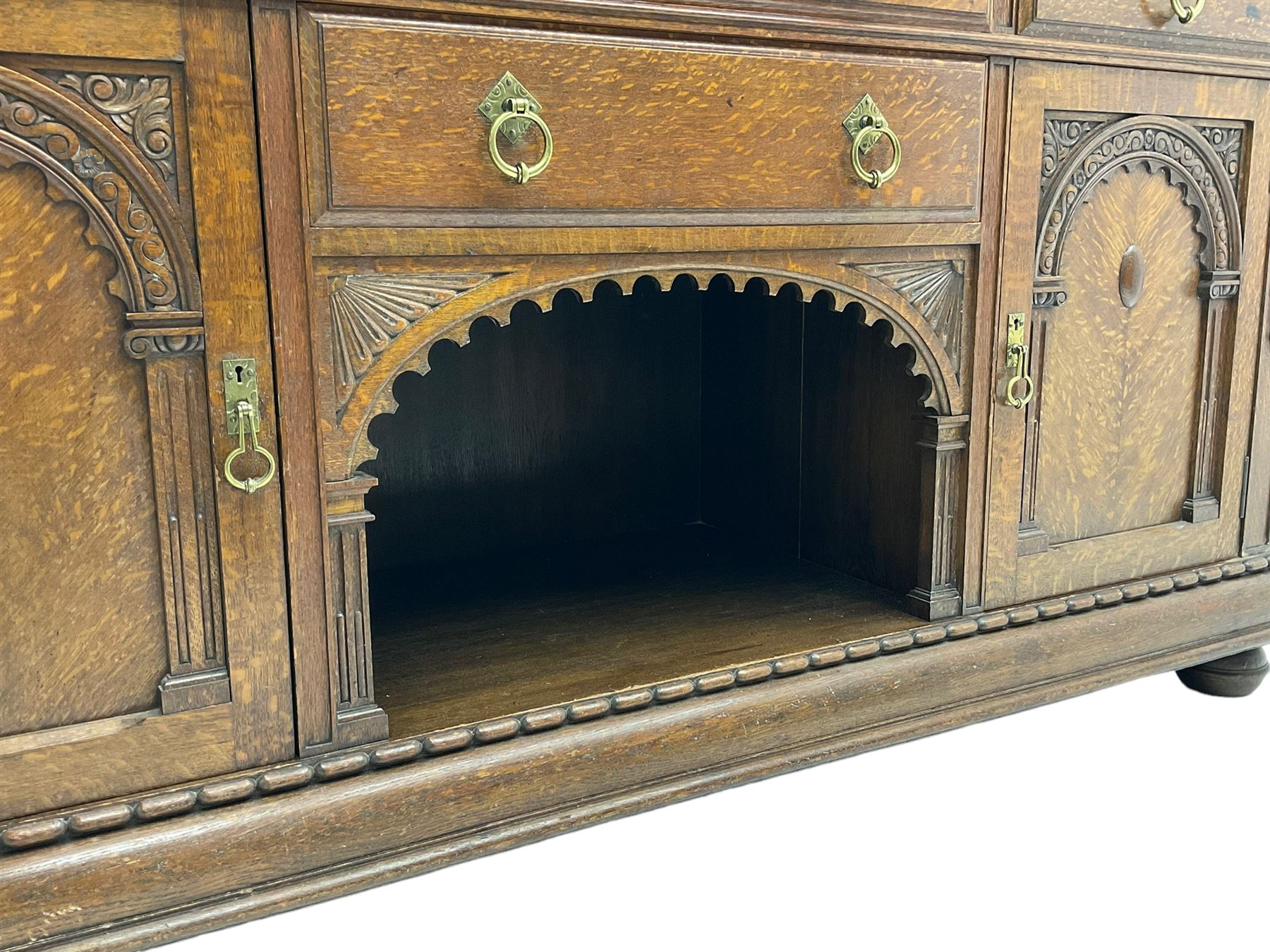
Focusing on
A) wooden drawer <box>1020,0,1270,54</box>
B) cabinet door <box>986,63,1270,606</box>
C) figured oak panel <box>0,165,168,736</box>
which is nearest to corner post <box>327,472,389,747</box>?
figured oak panel <box>0,165,168,736</box>

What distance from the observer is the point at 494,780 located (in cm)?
109

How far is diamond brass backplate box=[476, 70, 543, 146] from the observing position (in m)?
1.01

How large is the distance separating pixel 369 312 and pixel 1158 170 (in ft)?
3.23

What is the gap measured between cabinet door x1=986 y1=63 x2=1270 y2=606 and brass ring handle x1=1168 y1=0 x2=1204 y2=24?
63mm

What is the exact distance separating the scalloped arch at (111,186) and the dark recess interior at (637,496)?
46 cm

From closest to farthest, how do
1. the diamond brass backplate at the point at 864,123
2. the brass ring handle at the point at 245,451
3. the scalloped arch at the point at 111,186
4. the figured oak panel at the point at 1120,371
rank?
the scalloped arch at the point at 111,186 < the brass ring handle at the point at 245,451 < the diamond brass backplate at the point at 864,123 < the figured oak panel at the point at 1120,371

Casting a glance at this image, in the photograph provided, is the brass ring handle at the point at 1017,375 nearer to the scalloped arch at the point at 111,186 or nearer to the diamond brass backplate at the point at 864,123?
the diamond brass backplate at the point at 864,123

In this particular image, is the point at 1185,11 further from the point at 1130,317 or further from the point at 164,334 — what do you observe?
the point at 164,334

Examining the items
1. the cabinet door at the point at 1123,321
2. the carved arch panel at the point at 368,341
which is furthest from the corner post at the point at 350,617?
the cabinet door at the point at 1123,321

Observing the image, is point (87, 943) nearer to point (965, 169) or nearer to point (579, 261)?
point (579, 261)

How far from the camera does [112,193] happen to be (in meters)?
0.90

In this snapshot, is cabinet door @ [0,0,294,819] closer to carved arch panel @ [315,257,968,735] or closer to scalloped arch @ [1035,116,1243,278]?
carved arch panel @ [315,257,968,735]

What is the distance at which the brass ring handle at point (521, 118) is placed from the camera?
1.01 metres

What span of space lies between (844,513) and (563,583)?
388mm
